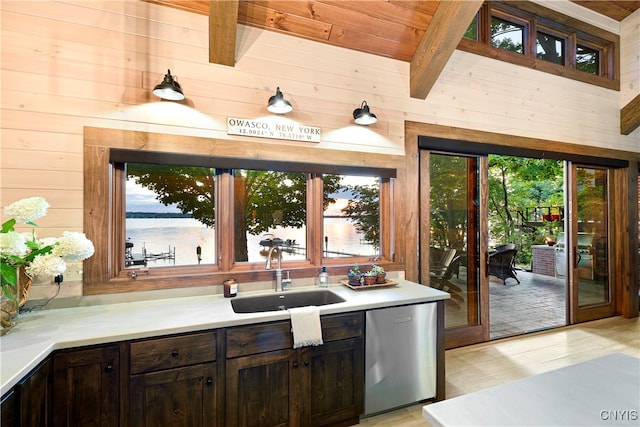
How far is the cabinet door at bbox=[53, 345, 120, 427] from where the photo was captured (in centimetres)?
164

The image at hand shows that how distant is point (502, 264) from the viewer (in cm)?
682

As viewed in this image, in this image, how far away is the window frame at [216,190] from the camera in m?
2.26

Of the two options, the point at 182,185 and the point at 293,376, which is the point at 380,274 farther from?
the point at 182,185

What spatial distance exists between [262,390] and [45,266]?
4.79 ft

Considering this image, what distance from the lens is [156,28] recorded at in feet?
8.10

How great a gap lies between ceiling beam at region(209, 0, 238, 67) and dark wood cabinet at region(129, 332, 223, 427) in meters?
2.13

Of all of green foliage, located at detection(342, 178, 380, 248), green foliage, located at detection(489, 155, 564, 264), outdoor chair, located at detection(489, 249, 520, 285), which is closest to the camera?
green foliage, located at detection(342, 178, 380, 248)

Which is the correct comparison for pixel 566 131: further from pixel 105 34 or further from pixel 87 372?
pixel 87 372

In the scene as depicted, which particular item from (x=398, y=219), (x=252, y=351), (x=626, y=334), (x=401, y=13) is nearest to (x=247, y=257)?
(x=252, y=351)

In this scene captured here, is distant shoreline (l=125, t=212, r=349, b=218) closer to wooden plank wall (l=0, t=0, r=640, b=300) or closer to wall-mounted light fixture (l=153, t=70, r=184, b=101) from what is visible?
wooden plank wall (l=0, t=0, r=640, b=300)

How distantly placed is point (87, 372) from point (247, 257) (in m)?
1.34

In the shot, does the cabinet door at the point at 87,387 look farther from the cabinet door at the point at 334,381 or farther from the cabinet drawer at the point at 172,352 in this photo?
the cabinet door at the point at 334,381

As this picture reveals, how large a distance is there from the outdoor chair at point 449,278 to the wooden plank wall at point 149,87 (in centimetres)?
148

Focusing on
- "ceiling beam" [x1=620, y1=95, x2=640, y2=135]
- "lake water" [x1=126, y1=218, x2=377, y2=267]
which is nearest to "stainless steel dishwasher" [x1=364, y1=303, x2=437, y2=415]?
"lake water" [x1=126, y1=218, x2=377, y2=267]
